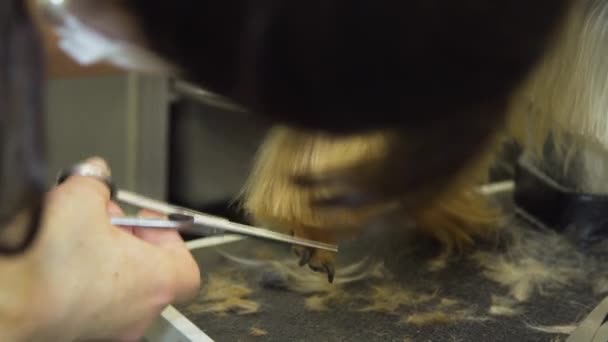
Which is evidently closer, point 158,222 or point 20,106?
point 20,106

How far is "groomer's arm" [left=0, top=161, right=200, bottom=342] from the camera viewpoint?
1.35 feet

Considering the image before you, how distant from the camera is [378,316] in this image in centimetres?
56

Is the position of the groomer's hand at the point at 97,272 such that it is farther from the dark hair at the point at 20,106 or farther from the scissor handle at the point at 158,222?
the dark hair at the point at 20,106

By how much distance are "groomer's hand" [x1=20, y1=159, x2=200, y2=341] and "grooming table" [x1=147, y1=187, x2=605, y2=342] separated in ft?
0.13

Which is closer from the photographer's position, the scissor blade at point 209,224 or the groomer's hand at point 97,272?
the groomer's hand at point 97,272

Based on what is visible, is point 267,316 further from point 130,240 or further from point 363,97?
point 363,97

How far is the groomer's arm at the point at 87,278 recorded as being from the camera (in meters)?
0.41

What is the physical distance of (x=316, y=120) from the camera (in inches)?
11.5

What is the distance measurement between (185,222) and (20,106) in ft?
0.83

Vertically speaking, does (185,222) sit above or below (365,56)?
below

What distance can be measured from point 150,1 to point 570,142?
0.49 metres

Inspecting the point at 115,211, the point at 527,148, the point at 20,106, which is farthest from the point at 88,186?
the point at 527,148

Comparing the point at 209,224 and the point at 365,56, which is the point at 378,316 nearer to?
the point at 209,224

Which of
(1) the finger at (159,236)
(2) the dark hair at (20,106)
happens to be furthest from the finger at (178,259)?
(2) the dark hair at (20,106)
